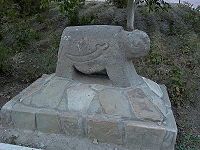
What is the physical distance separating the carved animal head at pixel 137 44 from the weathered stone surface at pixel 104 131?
27.9 inches

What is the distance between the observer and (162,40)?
6.07 metres

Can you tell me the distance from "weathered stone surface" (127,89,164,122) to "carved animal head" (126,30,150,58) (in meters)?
0.39

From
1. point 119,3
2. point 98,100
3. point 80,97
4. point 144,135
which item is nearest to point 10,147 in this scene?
point 80,97

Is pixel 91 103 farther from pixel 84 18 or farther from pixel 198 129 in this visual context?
pixel 84 18

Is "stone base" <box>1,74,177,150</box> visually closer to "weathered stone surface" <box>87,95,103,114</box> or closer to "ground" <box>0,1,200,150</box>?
"weathered stone surface" <box>87,95,103,114</box>

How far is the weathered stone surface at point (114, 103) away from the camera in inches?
122

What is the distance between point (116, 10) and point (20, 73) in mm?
3531

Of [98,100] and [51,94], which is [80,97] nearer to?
[98,100]


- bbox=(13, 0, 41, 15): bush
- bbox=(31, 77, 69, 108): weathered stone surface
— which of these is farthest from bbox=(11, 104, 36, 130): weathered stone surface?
bbox=(13, 0, 41, 15): bush

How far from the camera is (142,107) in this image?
3107 millimetres

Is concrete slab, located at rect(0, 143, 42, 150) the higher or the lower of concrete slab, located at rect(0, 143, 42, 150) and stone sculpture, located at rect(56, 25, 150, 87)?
the lower

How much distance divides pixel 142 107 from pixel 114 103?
275 millimetres

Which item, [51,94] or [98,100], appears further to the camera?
[51,94]

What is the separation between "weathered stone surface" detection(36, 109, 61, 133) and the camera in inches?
126
